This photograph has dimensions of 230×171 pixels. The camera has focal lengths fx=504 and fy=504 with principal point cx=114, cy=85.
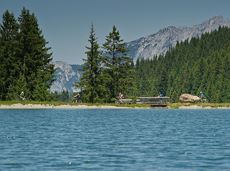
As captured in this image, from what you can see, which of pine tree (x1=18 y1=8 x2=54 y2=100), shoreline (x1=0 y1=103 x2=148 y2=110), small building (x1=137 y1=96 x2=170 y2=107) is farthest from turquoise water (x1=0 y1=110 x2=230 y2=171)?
small building (x1=137 y1=96 x2=170 y2=107)

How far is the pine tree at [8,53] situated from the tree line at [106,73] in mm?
14074

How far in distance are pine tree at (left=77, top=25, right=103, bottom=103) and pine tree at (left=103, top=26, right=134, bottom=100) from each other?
281 centimetres

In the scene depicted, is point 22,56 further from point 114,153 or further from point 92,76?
point 114,153

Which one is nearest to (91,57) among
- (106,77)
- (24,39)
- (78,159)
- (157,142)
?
(106,77)

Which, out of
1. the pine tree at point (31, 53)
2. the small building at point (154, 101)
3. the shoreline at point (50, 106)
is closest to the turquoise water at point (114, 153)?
the shoreline at point (50, 106)

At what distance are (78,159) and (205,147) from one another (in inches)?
350

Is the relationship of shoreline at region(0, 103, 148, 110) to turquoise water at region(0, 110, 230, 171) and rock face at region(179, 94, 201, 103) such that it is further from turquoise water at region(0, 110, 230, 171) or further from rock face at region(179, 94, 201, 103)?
turquoise water at region(0, 110, 230, 171)

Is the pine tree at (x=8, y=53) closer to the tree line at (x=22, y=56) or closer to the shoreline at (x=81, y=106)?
the tree line at (x=22, y=56)

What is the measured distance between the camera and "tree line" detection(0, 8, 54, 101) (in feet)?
340

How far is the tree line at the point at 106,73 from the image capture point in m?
108

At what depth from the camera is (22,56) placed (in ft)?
350

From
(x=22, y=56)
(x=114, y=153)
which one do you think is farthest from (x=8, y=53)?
(x=114, y=153)

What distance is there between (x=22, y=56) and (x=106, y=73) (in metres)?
18.6

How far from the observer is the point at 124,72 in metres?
115
